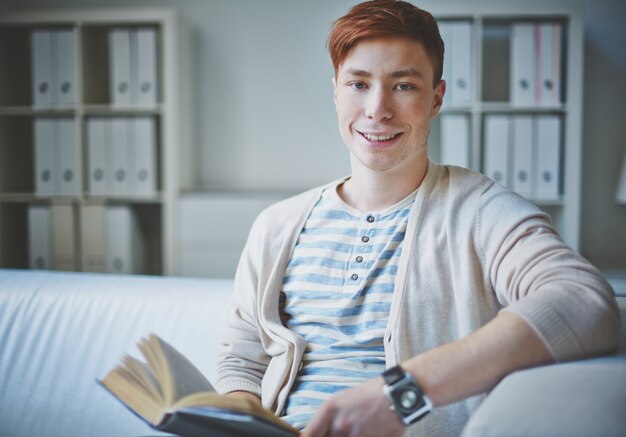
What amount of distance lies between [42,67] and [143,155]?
2.22 feet

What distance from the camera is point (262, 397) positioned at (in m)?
1.19

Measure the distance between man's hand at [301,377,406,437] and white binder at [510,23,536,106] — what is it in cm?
248

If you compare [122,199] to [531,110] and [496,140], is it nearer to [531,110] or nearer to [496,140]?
[496,140]

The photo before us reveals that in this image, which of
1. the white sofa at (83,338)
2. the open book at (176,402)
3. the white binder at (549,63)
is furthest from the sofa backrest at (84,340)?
the white binder at (549,63)

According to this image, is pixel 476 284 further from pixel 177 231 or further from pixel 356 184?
pixel 177 231

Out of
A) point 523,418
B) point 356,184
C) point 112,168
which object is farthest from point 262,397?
point 112,168

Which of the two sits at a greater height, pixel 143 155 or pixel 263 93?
pixel 263 93

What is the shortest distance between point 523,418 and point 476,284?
1.10 ft

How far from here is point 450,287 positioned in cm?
107

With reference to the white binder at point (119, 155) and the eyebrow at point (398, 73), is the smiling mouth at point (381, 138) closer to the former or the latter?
the eyebrow at point (398, 73)

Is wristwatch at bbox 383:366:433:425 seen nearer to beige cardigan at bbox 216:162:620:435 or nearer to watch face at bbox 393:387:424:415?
watch face at bbox 393:387:424:415

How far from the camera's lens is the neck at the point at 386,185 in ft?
3.96

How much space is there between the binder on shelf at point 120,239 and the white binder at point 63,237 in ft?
0.63

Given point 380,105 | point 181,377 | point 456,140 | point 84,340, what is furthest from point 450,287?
point 456,140
